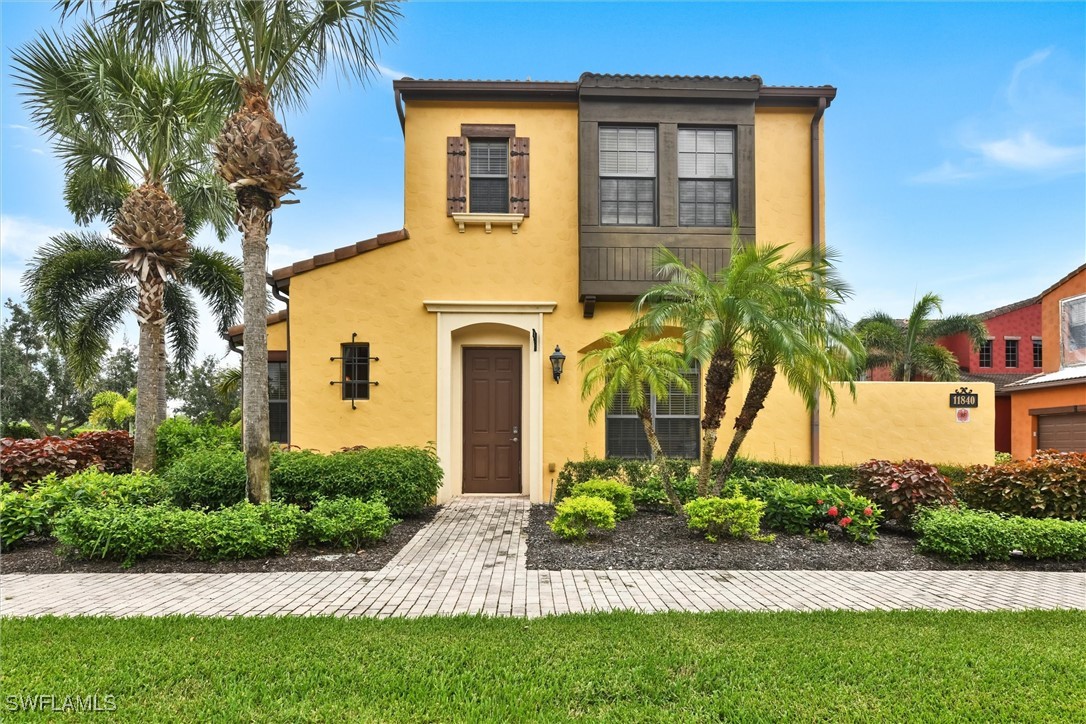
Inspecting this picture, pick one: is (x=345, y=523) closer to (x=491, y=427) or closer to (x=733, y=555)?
(x=491, y=427)

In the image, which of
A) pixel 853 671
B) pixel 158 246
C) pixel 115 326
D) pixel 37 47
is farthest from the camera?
pixel 115 326

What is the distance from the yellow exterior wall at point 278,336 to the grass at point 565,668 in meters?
7.20

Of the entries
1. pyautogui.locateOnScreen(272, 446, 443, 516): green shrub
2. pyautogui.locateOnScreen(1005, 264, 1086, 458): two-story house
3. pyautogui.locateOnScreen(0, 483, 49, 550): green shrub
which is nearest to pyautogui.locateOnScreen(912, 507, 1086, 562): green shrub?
pyautogui.locateOnScreen(272, 446, 443, 516): green shrub

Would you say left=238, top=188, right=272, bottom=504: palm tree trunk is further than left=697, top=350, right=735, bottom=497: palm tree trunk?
No

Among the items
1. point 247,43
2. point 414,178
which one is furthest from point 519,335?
point 247,43

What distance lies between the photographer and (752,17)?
29.9ft

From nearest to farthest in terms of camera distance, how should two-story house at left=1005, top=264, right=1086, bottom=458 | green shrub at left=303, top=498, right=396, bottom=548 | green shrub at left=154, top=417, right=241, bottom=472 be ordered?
green shrub at left=303, top=498, right=396, bottom=548
green shrub at left=154, top=417, right=241, bottom=472
two-story house at left=1005, top=264, right=1086, bottom=458

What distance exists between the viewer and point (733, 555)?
6293 mm

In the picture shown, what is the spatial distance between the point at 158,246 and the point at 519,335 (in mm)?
6735

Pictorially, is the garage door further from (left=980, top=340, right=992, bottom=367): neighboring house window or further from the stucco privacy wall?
(left=980, top=340, right=992, bottom=367): neighboring house window

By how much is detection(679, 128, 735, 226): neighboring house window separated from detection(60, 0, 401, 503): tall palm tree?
5.44m

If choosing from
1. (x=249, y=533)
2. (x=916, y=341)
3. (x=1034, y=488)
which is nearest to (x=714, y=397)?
(x=1034, y=488)

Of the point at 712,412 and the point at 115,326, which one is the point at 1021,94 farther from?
the point at 115,326

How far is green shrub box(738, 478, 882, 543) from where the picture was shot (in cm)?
683
